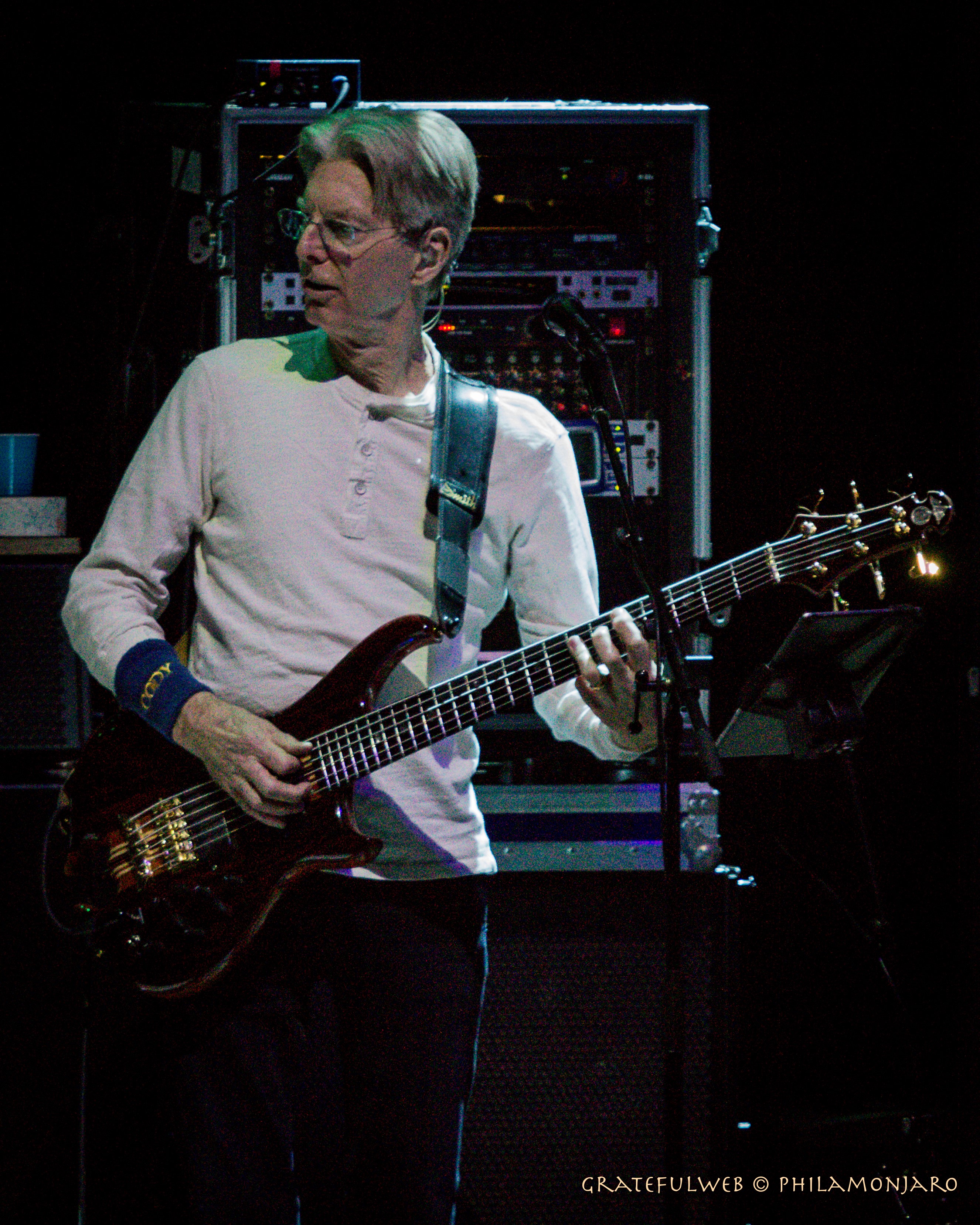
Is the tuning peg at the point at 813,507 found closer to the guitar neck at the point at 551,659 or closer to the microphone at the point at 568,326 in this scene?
the guitar neck at the point at 551,659

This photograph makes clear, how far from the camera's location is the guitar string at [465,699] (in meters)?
1.75

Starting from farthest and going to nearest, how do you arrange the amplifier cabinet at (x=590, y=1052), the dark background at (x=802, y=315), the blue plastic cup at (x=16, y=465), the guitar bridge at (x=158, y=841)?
the dark background at (x=802, y=315), the blue plastic cup at (x=16, y=465), the amplifier cabinet at (x=590, y=1052), the guitar bridge at (x=158, y=841)

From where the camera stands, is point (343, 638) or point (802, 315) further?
point (802, 315)

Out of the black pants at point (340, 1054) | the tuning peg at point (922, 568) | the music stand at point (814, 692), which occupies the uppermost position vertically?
the tuning peg at point (922, 568)

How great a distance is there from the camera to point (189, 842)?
1.77 metres

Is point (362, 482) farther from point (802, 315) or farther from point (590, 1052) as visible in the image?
point (802, 315)

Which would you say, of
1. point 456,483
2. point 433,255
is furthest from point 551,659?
point 433,255

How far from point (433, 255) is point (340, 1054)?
1.29 m

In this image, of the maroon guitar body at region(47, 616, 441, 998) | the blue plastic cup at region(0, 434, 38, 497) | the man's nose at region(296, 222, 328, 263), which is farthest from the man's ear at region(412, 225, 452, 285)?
the blue plastic cup at region(0, 434, 38, 497)

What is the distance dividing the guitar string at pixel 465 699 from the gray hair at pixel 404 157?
72cm

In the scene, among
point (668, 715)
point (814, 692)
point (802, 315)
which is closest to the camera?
point (668, 715)

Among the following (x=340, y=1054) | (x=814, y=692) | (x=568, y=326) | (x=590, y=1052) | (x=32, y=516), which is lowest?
(x=590, y=1052)

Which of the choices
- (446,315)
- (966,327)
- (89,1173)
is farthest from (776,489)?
(89,1173)

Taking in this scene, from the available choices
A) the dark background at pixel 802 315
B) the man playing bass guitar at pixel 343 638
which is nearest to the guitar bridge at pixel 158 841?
the man playing bass guitar at pixel 343 638
